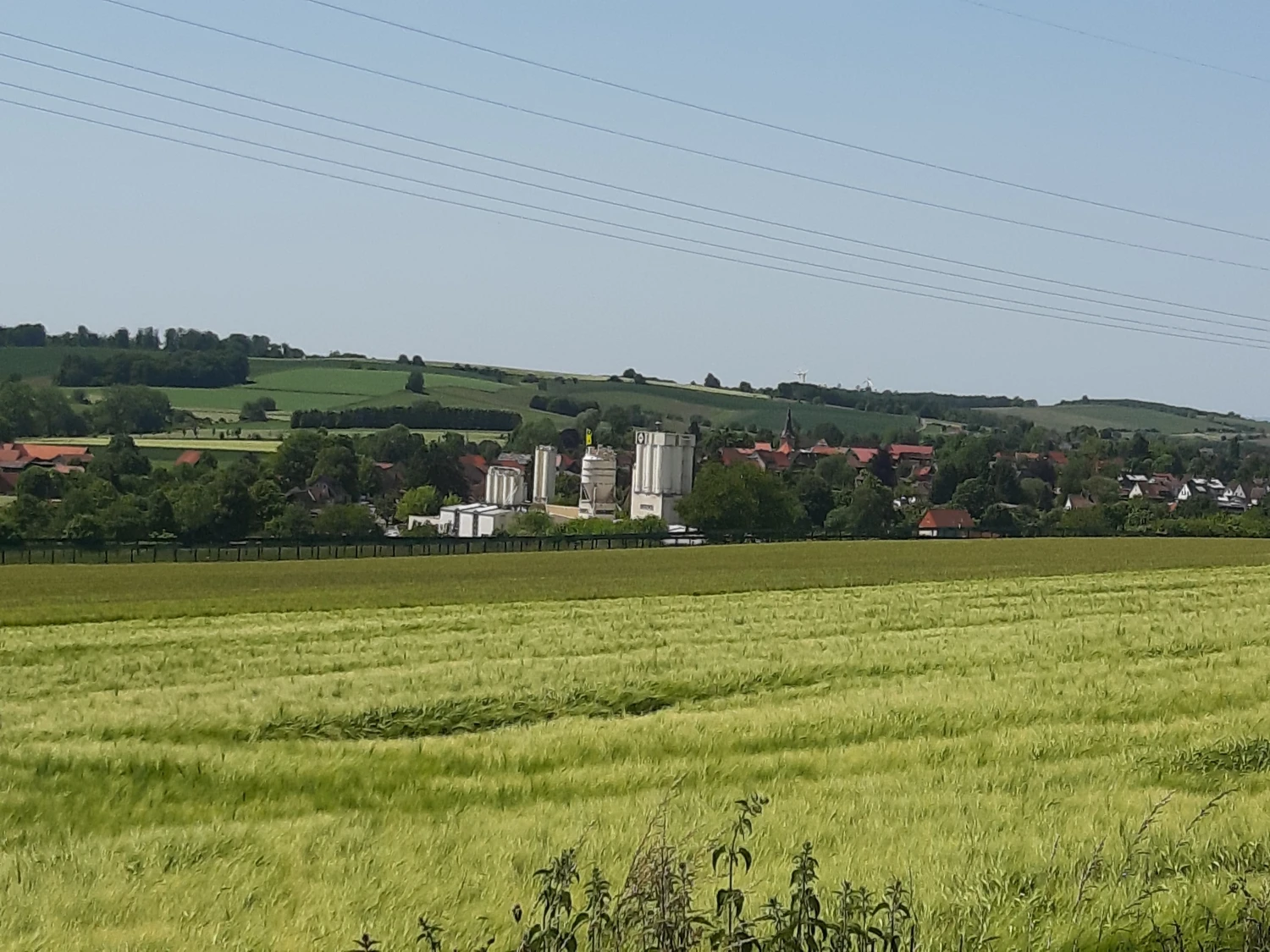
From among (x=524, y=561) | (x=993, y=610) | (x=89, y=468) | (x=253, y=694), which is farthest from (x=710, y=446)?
(x=253, y=694)

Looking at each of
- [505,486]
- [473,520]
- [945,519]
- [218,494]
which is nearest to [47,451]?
[505,486]

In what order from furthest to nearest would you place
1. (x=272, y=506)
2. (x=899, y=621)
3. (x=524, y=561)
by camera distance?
(x=272, y=506) < (x=524, y=561) < (x=899, y=621)

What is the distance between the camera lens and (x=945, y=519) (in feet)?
437

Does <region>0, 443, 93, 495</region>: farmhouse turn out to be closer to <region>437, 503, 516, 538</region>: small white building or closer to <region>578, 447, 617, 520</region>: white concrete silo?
<region>437, 503, 516, 538</region>: small white building

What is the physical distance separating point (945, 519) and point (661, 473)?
2457cm

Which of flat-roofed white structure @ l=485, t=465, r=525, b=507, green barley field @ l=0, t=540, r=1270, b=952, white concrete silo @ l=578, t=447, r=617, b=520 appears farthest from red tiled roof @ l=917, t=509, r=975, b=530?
green barley field @ l=0, t=540, r=1270, b=952

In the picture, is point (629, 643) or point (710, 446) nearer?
point (629, 643)

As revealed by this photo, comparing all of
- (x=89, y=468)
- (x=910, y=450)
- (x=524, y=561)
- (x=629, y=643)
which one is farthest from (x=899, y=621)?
(x=910, y=450)

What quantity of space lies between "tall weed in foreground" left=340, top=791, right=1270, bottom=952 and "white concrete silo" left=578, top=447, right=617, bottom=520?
431 ft

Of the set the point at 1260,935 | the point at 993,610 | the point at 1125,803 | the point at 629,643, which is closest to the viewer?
the point at 1260,935

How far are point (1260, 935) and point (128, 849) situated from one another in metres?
6.45

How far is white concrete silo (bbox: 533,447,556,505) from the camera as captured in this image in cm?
15350

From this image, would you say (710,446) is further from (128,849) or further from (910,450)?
(128,849)

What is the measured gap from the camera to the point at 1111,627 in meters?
25.4
